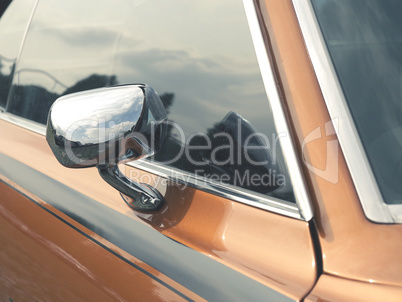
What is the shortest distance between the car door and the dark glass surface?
5.9 inches

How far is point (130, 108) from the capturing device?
976mm

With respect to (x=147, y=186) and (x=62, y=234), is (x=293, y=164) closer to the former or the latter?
(x=147, y=186)

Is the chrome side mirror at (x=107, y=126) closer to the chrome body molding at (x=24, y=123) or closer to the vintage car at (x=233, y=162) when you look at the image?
the vintage car at (x=233, y=162)

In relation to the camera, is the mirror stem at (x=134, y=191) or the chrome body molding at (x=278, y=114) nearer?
the chrome body molding at (x=278, y=114)

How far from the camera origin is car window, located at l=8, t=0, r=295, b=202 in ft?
3.56

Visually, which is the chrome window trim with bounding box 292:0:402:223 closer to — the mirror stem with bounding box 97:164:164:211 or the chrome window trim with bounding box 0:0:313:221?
the chrome window trim with bounding box 0:0:313:221

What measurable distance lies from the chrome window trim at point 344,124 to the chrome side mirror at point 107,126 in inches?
13.7

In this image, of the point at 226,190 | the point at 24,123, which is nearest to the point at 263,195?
the point at 226,190

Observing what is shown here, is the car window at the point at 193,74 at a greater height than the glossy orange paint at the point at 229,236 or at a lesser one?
greater

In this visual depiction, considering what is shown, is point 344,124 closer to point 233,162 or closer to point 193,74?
point 233,162

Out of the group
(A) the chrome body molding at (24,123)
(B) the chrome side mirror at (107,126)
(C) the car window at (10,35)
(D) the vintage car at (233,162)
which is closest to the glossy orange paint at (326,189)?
(D) the vintage car at (233,162)

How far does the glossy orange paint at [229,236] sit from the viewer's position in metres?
0.93

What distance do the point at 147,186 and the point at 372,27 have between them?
2.13ft

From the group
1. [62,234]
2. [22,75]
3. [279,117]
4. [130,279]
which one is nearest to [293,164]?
[279,117]
